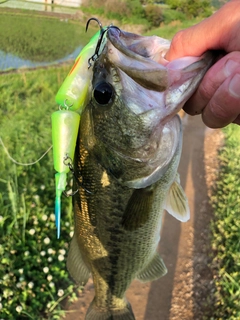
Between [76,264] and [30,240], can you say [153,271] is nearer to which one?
[76,264]

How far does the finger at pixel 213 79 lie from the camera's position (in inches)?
45.8

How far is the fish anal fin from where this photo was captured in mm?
1505

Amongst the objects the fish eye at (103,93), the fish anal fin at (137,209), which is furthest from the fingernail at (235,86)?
the fish anal fin at (137,209)

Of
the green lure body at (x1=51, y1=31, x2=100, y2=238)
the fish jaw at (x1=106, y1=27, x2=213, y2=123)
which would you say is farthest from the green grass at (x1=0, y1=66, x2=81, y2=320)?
the fish jaw at (x1=106, y1=27, x2=213, y2=123)

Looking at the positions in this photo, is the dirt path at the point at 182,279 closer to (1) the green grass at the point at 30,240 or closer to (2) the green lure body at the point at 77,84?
(1) the green grass at the point at 30,240

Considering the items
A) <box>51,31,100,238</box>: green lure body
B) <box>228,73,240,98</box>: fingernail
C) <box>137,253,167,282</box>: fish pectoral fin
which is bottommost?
<box>137,253,167,282</box>: fish pectoral fin

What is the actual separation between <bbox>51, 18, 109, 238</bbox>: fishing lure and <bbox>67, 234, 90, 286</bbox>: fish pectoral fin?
56 centimetres

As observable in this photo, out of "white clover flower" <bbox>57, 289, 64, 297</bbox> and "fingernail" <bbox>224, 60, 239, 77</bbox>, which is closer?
"fingernail" <bbox>224, 60, 239, 77</bbox>

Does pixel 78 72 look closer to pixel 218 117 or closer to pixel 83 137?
pixel 83 137

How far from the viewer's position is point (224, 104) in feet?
4.05

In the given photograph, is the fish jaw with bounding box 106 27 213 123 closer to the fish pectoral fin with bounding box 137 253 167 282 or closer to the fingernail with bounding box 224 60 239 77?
the fingernail with bounding box 224 60 239 77

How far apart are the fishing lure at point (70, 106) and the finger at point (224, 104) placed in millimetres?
467

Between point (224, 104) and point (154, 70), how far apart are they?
0.28 meters

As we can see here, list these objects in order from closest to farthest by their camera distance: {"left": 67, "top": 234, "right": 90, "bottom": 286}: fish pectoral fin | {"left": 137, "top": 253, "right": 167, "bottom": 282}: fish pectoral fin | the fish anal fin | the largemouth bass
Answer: the largemouth bass, the fish anal fin, {"left": 67, "top": 234, "right": 90, "bottom": 286}: fish pectoral fin, {"left": 137, "top": 253, "right": 167, "bottom": 282}: fish pectoral fin
